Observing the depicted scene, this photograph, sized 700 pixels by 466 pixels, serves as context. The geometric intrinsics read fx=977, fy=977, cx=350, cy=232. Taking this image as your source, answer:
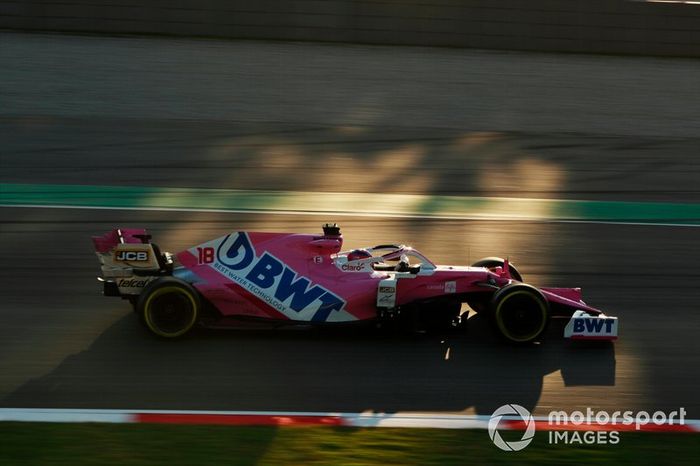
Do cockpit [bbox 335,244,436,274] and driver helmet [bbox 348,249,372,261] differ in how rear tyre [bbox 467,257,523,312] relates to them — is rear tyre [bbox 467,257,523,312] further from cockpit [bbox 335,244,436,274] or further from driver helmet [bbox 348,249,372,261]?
driver helmet [bbox 348,249,372,261]

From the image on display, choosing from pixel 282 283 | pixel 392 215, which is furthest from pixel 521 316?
pixel 392 215

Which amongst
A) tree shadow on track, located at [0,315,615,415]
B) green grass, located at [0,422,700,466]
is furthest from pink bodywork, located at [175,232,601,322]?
green grass, located at [0,422,700,466]

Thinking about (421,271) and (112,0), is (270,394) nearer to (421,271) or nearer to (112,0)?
(421,271)

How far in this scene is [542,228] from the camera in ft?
42.7

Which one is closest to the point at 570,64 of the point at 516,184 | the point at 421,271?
the point at 516,184

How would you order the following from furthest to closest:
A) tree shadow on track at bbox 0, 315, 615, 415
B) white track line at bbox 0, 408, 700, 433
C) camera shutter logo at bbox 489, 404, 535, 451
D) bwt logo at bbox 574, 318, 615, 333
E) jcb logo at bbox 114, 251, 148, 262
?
bwt logo at bbox 574, 318, 615, 333 → jcb logo at bbox 114, 251, 148, 262 → tree shadow on track at bbox 0, 315, 615, 415 → white track line at bbox 0, 408, 700, 433 → camera shutter logo at bbox 489, 404, 535, 451

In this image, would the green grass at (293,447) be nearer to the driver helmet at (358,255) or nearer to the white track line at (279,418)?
the white track line at (279,418)

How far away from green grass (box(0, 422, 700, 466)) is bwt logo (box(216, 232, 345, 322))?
1.76 meters

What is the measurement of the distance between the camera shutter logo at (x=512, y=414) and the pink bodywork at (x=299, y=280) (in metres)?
1.45

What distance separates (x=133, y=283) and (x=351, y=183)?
6136mm

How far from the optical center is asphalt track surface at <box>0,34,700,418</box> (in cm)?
853

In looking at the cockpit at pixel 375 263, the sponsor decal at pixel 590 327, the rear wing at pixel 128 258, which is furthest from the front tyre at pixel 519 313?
the rear wing at pixel 128 258

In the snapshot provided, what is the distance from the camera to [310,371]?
8.66m

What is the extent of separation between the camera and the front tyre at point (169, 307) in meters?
8.92
